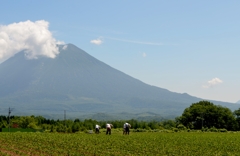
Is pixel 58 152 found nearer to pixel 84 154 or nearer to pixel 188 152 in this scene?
pixel 84 154

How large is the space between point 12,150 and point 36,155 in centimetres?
239

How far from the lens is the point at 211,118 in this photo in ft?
263

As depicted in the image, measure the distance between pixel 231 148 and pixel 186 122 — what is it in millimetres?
55225

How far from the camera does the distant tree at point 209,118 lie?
259ft

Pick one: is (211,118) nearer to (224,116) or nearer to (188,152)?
(224,116)

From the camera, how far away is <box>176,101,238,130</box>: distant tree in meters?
79.1

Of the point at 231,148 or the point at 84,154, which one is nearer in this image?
the point at 84,154

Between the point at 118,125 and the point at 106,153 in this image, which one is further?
the point at 118,125

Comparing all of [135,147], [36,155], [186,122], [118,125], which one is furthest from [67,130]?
[186,122]

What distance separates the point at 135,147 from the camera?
24328 millimetres

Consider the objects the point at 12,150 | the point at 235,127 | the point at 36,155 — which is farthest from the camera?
the point at 235,127

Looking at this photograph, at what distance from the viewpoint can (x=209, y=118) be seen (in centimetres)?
8019

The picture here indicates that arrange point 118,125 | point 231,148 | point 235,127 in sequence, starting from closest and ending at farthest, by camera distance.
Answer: point 231,148 < point 118,125 < point 235,127

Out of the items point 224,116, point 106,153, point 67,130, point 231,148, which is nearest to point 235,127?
point 224,116
